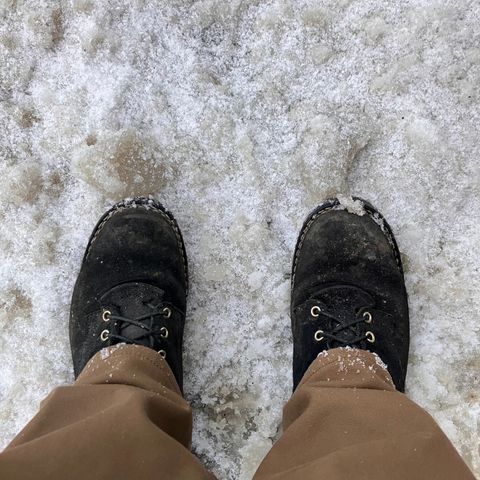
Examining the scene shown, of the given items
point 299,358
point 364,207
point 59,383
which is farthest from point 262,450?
point 364,207

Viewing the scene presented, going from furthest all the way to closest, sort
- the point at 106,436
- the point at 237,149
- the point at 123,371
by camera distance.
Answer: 1. the point at 237,149
2. the point at 123,371
3. the point at 106,436

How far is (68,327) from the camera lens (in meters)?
1.17

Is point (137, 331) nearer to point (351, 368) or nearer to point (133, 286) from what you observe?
point (133, 286)

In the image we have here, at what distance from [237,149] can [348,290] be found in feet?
1.32

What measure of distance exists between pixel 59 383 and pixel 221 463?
1.29ft

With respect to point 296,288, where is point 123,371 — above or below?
below

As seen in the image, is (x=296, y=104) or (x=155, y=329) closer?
(x=155, y=329)

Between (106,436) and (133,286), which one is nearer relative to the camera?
(106,436)

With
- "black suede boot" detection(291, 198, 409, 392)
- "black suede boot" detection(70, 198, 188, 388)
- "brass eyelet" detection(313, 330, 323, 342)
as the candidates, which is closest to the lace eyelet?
"black suede boot" detection(291, 198, 409, 392)

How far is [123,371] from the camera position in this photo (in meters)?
0.94

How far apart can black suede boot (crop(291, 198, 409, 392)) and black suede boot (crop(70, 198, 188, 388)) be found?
265 millimetres

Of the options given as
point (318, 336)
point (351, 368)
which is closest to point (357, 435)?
point (351, 368)

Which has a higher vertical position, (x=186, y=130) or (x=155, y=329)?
(x=186, y=130)

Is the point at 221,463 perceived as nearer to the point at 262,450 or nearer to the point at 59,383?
the point at 262,450
